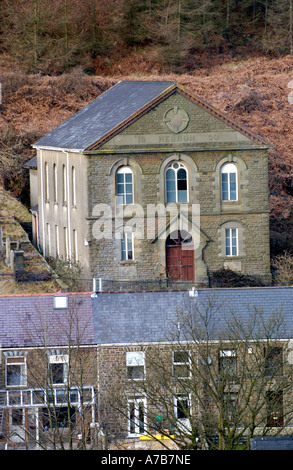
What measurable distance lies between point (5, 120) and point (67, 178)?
727 inches

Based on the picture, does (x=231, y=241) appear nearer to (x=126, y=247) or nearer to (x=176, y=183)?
(x=176, y=183)

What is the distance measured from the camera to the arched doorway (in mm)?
45562

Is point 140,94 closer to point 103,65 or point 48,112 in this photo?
point 48,112

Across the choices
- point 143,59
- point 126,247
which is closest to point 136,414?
point 126,247

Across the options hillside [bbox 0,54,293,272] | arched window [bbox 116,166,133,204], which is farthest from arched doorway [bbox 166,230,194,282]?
hillside [bbox 0,54,293,272]

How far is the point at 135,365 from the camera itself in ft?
114

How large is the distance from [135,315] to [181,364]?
3.34 meters

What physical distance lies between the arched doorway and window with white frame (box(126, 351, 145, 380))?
11022mm

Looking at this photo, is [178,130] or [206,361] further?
[178,130]

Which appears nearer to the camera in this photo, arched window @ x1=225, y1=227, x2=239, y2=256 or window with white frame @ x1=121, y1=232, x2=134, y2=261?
window with white frame @ x1=121, y1=232, x2=134, y2=261

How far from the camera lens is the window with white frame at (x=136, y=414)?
107 feet

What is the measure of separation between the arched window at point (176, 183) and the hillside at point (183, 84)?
10.6 m

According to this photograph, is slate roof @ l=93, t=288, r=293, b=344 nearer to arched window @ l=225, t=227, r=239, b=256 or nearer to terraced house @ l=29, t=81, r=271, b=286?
terraced house @ l=29, t=81, r=271, b=286

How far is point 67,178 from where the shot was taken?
4819 cm
